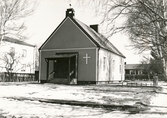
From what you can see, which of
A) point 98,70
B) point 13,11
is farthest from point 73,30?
point 13,11

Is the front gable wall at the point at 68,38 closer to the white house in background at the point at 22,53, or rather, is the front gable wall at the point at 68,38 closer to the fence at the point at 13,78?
the fence at the point at 13,78

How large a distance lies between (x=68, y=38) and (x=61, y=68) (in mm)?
3683

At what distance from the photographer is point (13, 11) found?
23469 millimetres

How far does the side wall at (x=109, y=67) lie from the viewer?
78.7ft

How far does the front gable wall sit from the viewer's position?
23.5 m

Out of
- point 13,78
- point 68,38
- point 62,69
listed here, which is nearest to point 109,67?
point 62,69

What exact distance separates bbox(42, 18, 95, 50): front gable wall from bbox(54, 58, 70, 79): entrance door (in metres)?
1.71

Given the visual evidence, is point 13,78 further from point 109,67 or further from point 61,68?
point 109,67

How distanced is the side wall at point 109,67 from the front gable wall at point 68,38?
2.29 metres

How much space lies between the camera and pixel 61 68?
80.7 ft

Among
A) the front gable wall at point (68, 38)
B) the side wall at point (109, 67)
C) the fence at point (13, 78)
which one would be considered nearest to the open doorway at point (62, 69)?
the front gable wall at point (68, 38)

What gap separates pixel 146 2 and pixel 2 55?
108 feet

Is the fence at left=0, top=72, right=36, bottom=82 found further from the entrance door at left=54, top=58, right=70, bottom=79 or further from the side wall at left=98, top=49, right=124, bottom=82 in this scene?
the side wall at left=98, top=49, right=124, bottom=82

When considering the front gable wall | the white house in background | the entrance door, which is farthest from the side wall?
the white house in background
